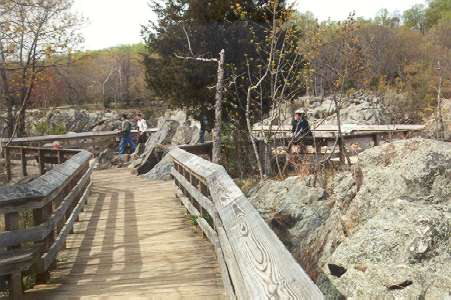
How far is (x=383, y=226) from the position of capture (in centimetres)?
392

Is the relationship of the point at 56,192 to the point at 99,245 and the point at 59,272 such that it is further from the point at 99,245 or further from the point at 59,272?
the point at 99,245

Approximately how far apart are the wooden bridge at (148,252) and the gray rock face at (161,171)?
6.24 m

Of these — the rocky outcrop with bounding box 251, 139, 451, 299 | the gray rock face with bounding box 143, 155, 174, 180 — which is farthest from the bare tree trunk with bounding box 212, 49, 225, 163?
the rocky outcrop with bounding box 251, 139, 451, 299

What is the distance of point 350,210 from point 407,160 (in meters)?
0.75

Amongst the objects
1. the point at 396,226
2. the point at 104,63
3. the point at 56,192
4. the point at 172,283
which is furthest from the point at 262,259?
the point at 104,63

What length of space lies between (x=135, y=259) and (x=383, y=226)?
9.74 ft

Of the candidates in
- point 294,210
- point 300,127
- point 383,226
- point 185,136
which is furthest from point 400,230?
point 185,136

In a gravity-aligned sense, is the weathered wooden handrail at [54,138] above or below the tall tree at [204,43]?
below

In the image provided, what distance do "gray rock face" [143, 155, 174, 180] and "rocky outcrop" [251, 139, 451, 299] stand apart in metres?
7.58

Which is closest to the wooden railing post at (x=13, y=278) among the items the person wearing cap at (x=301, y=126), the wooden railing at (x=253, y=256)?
the wooden railing at (x=253, y=256)

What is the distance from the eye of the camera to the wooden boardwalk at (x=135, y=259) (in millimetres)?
4617

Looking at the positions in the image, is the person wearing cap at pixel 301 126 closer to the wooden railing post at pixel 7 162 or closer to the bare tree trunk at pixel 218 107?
the bare tree trunk at pixel 218 107

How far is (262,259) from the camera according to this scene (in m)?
2.47

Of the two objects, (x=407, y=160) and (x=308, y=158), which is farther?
(x=308, y=158)
